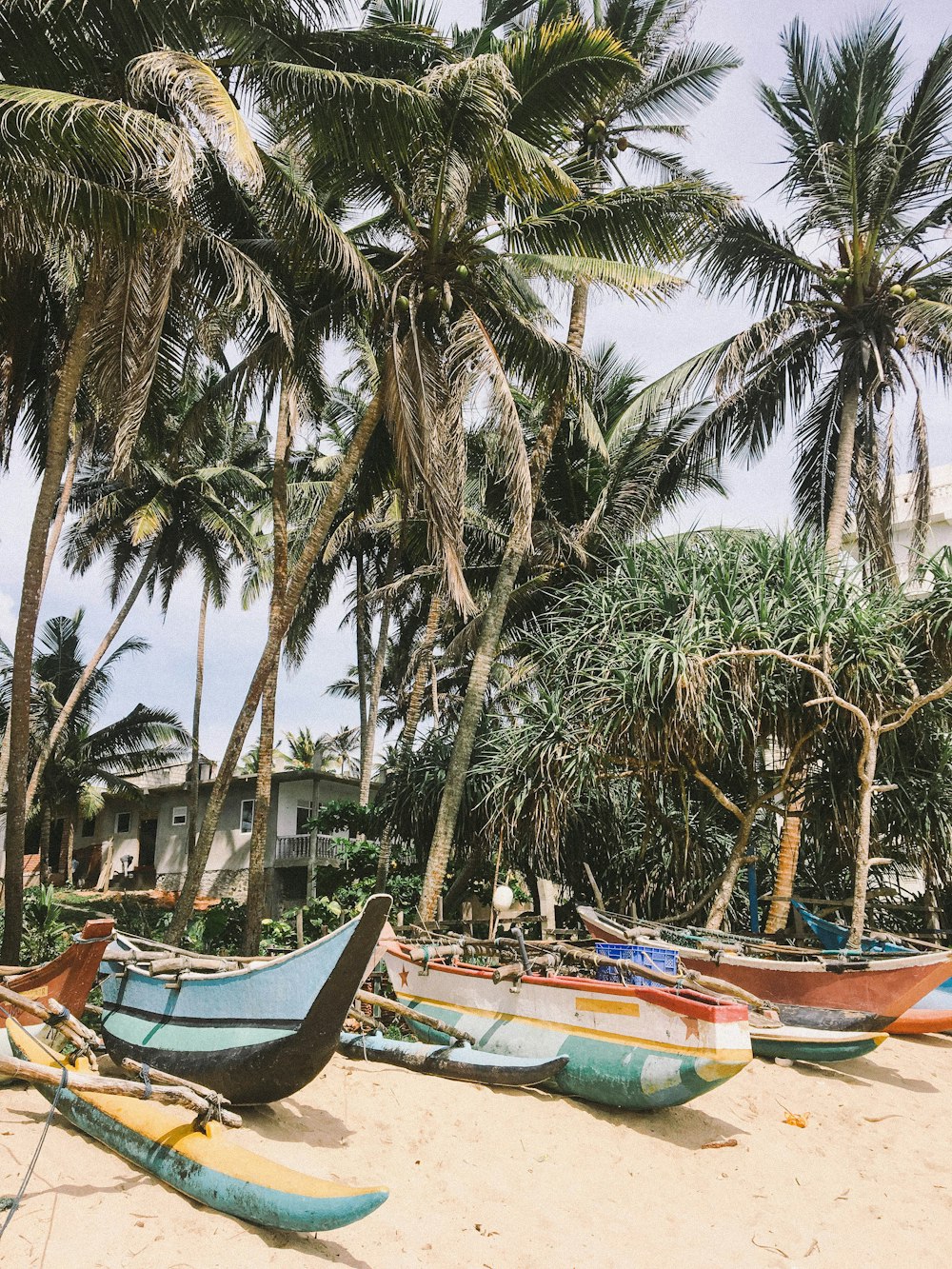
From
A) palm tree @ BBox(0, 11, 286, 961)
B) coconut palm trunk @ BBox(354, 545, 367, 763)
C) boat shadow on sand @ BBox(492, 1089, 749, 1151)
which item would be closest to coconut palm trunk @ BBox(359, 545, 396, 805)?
coconut palm trunk @ BBox(354, 545, 367, 763)

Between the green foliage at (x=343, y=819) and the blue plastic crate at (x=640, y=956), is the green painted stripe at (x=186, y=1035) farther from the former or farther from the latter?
the green foliage at (x=343, y=819)

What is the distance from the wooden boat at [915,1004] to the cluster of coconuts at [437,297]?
858 centimetres

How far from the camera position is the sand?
5086 millimetres

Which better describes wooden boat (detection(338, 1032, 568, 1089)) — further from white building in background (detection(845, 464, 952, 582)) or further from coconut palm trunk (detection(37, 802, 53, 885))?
coconut palm trunk (detection(37, 802, 53, 885))

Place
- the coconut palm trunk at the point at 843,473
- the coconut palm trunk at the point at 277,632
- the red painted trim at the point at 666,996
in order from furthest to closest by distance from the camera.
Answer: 1. the coconut palm trunk at the point at 843,473
2. the coconut palm trunk at the point at 277,632
3. the red painted trim at the point at 666,996

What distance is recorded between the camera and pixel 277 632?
1120cm

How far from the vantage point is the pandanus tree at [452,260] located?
392 inches

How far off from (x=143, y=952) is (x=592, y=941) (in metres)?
5.62

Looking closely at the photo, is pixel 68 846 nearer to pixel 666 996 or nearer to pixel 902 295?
pixel 666 996

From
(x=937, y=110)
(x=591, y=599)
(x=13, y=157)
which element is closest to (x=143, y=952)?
(x=13, y=157)

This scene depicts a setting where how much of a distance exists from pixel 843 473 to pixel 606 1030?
32.3 feet

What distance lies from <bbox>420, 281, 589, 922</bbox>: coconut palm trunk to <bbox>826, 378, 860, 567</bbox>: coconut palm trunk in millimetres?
4381

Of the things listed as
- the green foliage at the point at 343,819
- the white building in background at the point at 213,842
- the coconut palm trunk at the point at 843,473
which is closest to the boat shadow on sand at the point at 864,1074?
the coconut palm trunk at the point at 843,473

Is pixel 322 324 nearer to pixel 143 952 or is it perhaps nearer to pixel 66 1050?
pixel 143 952
